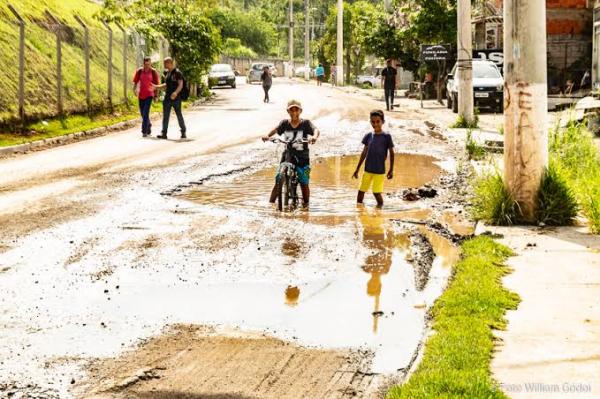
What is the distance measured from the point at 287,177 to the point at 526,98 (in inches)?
134

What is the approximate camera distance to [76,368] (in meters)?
5.69

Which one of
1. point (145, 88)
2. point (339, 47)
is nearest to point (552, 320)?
point (145, 88)

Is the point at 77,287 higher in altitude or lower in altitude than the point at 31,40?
lower

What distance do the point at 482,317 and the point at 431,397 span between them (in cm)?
170

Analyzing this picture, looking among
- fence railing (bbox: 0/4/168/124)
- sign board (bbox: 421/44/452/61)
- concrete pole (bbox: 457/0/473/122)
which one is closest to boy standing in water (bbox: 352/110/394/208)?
fence railing (bbox: 0/4/168/124)

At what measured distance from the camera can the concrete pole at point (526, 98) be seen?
9.87m

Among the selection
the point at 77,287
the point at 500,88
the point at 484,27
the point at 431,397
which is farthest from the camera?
the point at 484,27

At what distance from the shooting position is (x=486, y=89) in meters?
30.5

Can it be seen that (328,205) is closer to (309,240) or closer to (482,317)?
(309,240)

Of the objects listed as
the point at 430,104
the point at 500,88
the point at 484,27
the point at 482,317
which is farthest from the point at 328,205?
the point at 484,27

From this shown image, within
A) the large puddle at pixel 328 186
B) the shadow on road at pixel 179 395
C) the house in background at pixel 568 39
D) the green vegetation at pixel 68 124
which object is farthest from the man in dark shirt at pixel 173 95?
the house in background at pixel 568 39

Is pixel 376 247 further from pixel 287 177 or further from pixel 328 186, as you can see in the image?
pixel 328 186

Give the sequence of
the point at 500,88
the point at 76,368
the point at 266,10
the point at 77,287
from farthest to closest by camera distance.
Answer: the point at 266,10 < the point at 500,88 < the point at 77,287 < the point at 76,368

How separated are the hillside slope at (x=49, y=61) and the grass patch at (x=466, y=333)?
1497 cm
